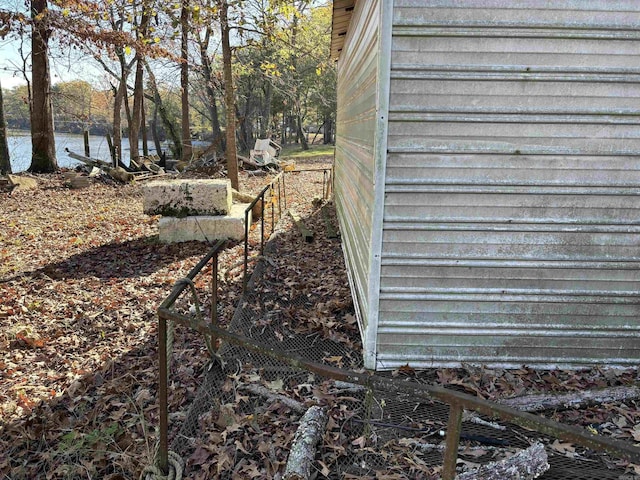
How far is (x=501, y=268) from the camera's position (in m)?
3.96

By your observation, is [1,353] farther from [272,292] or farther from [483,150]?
[483,150]

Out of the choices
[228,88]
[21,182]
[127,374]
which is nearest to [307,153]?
[21,182]

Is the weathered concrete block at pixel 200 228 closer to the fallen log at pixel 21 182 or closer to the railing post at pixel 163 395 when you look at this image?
the railing post at pixel 163 395

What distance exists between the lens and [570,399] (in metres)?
3.43

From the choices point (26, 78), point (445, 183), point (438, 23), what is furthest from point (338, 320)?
point (26, 78)

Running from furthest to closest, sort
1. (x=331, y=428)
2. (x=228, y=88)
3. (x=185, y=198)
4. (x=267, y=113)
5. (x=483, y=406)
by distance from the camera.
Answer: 1. (x=267, y=113)
2. (x=228, y=88)
3. (x=185, y=198)
4. (x=331, y=428)
5. (x=483, y=406)

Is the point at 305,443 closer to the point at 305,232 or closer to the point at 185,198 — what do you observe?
the point at 305,232

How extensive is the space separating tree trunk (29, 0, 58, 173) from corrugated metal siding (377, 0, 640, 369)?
603 inches

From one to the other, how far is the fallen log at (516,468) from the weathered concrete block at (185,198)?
6715 millimetres

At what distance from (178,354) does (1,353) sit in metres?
1.84

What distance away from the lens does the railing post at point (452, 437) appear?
1.80 metres

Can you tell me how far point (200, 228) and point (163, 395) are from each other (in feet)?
19.1

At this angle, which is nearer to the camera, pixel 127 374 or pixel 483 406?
pixel 483 406

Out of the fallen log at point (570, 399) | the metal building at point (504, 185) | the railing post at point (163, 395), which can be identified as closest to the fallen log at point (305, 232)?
the metal building at point (504, 185)
